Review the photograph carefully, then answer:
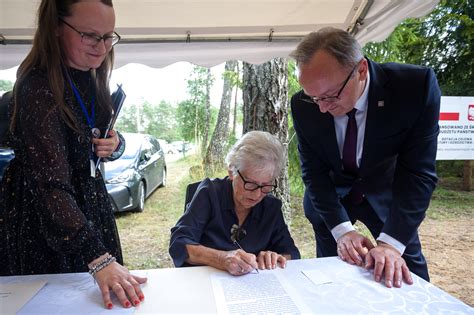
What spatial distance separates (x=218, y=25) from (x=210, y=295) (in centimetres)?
179

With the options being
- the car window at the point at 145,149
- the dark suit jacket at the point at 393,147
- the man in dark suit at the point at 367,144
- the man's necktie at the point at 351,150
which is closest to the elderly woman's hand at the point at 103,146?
the man in dark suit at the point at 367,144

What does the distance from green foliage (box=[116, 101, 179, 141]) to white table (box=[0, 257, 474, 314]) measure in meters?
6.18

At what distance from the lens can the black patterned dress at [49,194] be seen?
0.99 meters

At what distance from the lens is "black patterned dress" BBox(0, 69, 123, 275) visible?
99 centimetres

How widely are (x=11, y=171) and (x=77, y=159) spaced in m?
0.23

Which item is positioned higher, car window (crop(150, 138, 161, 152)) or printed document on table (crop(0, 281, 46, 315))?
car window (crop(150, 138, 161, 152))

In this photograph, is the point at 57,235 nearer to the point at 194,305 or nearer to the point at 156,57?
the point at 194,305

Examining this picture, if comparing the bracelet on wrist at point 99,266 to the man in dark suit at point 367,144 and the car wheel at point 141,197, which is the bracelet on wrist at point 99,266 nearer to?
the man in dark suit at point 367,144

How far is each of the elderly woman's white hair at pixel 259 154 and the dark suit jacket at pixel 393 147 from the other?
238mm

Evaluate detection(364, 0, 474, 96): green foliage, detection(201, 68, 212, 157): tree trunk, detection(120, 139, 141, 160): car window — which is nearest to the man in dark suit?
detection(120, 139, 141, 160): car window

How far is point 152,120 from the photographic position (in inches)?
293

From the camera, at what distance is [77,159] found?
3.94ft

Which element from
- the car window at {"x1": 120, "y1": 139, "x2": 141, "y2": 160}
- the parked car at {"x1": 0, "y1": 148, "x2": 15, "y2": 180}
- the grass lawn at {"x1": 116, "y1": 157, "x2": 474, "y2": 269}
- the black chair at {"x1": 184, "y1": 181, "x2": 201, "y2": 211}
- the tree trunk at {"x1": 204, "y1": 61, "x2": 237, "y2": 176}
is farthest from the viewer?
the tree trunk at {"x1": 204, "y1": 61, "x2": 237, "y2": 176}

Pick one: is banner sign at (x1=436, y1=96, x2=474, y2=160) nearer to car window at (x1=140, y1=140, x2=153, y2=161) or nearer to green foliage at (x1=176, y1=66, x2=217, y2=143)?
green foliage at (x1=176, y1=66, x2=217, y2=143)
